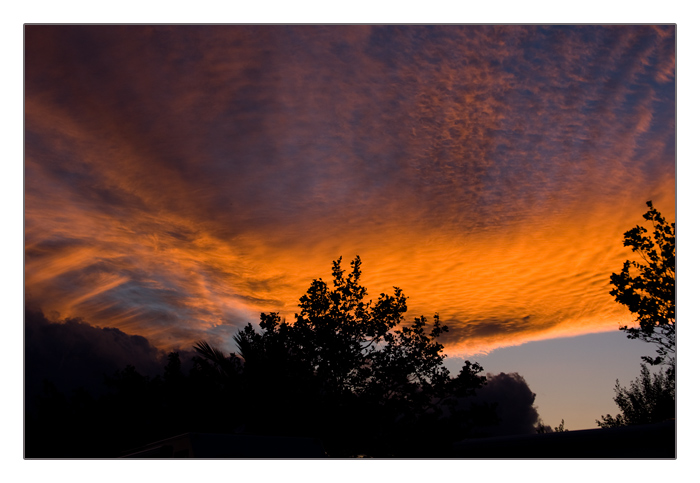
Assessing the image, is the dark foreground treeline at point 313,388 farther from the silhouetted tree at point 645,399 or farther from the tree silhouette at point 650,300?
the tree silhouette at point 650,300

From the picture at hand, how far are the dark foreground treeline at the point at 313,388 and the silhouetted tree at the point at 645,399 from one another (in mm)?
1302

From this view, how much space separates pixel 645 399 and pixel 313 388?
253 inches

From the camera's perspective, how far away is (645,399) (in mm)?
8961

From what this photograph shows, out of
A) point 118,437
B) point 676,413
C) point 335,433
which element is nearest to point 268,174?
point 335,433

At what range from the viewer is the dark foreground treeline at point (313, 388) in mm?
8430

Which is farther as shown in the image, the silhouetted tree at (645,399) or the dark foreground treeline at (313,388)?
the dark foreground treeline at (313,388)

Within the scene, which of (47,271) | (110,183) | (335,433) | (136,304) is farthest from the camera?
(335,433)

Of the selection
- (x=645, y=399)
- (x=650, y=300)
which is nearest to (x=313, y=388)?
(x=645, y=399)

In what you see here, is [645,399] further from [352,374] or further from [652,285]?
[352,374]

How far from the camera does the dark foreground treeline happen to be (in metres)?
8.43

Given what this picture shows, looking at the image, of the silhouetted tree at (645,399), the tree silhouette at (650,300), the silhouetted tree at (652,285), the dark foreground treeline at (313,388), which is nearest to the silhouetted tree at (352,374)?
the dark foreground treeline at (313,388)

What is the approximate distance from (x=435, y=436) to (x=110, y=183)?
7605 millimetres
